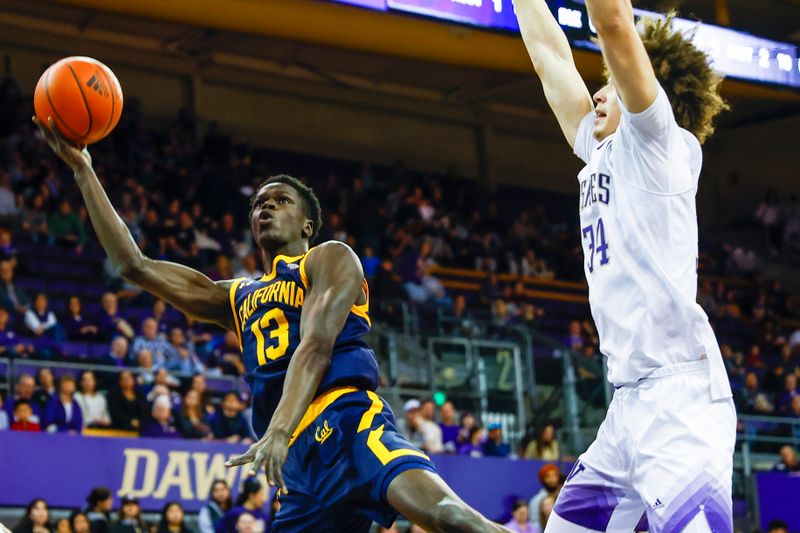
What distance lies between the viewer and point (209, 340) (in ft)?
43.0

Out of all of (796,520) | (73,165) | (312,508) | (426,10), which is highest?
(426,10)

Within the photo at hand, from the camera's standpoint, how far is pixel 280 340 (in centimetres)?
491

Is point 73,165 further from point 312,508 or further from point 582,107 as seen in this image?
point 582,107

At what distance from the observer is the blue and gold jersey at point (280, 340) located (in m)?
4.84

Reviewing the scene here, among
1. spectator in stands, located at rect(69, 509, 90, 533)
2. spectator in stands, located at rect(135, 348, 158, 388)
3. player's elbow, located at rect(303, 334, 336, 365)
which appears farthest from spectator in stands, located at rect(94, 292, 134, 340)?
player's elbow, located at rect(303, 334, 336, 365)

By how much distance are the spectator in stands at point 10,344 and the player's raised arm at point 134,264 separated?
21.0ft

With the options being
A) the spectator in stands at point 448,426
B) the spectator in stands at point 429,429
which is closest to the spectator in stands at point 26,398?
the spectator in stands at point 429,429

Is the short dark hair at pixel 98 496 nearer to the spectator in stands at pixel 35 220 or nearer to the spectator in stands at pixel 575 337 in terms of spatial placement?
the spectator in stands at pixel 35 220

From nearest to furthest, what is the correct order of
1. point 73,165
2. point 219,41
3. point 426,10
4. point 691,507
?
point 691,507, point 73,165, point 426,10, point 219,41

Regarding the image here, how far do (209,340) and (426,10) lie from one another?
414 cm

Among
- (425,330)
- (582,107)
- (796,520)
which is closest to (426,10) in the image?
(425,330)

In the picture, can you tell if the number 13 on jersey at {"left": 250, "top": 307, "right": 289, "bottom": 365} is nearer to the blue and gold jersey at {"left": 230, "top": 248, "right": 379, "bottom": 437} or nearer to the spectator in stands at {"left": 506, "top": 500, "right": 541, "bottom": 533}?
the blue and gold jersey at {"left": 230, "top": 248, "right": 379, "bottom": 437}

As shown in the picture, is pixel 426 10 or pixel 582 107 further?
pixel 426 10

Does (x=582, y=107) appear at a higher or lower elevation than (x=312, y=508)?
higher
